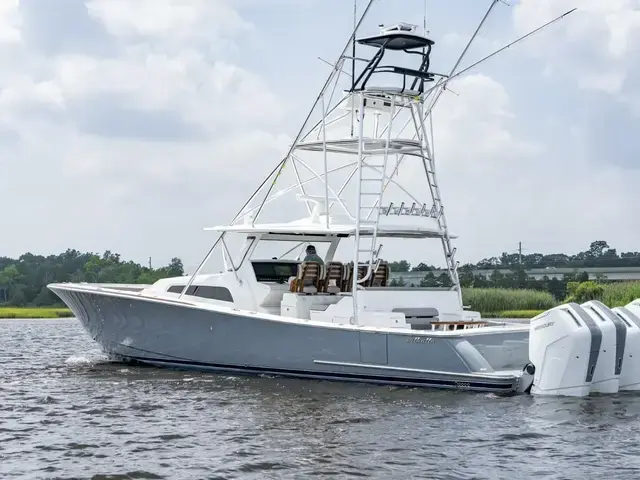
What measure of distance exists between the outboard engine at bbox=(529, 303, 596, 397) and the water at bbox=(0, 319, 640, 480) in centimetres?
28

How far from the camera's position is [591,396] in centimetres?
1446

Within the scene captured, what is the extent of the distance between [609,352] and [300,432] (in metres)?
4.72

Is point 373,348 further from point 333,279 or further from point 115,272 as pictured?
point 115,272

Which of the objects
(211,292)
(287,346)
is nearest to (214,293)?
(211,292)

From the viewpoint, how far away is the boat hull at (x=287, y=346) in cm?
1521

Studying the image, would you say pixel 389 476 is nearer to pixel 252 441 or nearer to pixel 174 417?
pixel 252 441

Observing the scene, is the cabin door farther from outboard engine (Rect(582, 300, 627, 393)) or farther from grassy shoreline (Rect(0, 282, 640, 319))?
grassy shoreline (Rect(0, 282, 640, 319))

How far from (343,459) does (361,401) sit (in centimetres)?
367

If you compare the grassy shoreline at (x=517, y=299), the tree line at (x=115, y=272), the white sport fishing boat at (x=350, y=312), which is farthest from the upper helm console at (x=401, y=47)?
the tree line at (x=115, y=272)

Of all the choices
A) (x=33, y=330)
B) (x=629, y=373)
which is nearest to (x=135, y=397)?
(x=629, y=373)

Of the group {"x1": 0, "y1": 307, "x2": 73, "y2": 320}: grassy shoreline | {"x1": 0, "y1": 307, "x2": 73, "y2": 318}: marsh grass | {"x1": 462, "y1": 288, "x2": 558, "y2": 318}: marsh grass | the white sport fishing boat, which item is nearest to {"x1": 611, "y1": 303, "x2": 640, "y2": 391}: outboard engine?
the white sport fishing boat

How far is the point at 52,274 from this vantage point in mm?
69688

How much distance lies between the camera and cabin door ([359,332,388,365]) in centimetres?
1580

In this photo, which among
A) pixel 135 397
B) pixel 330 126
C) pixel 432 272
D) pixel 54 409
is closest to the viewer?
pixel 54 409
